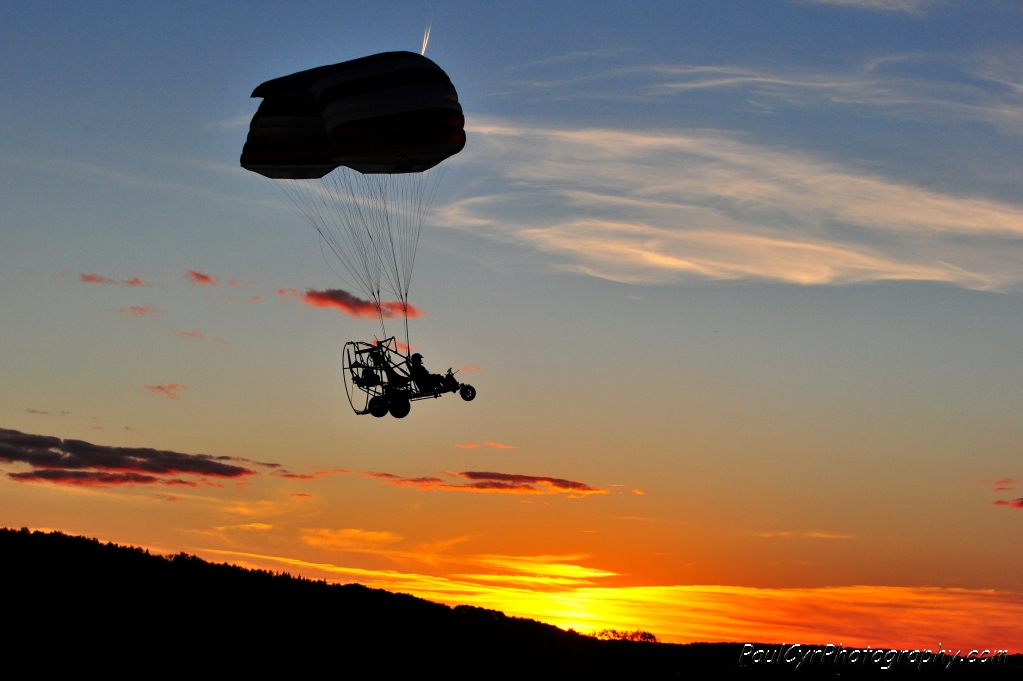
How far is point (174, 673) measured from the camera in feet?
107

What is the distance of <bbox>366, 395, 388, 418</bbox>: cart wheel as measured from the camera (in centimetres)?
3212

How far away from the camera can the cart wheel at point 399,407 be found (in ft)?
105

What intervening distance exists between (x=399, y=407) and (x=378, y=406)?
0.71 meters

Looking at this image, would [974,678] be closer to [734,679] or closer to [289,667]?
[734,679]

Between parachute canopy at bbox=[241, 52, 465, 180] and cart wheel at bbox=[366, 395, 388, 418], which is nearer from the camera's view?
parachute canopy at bbox=[241, 52, 465, 180]

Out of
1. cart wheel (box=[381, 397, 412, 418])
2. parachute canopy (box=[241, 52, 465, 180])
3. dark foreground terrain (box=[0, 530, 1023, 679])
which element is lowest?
dark foreground terrain (box=[0, 530, 1023, 679])

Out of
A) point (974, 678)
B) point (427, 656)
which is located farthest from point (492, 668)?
point (974, 678)

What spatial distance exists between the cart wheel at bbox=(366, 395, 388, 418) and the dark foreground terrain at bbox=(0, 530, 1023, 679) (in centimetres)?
1092

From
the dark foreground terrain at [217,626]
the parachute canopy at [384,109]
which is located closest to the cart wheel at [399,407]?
the parachute canopy at [384,109]

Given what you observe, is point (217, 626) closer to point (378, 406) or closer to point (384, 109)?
point (378, 406)

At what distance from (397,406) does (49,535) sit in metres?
16.6

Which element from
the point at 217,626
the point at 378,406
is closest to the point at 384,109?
the point at 378,406

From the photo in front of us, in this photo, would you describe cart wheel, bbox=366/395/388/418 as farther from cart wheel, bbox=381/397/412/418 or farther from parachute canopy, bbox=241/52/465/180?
parachute canopy, bbox=241/52/465/180

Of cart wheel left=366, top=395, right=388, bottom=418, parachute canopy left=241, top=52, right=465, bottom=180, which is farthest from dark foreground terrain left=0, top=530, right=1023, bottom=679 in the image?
parachute canopy left=241, top=52, right=465, bottom=180
